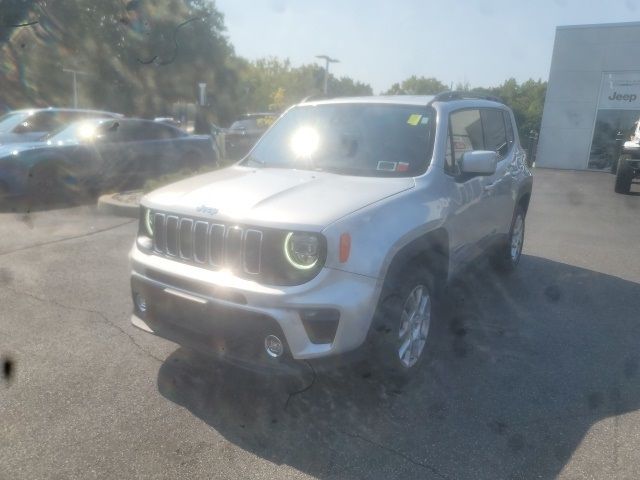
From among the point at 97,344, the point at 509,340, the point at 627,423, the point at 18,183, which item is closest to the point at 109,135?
the point at 18,183

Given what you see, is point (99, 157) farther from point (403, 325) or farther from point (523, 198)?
point (403, 325)

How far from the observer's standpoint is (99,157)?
386 inches

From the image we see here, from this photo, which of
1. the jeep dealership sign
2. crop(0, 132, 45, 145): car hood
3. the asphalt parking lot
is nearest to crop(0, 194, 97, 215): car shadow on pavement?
crop(0, 132, 45, 145): car hood

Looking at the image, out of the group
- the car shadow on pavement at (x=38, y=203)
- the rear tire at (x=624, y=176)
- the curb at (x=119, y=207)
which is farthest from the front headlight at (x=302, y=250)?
the rear tire at (x=624, y=176)

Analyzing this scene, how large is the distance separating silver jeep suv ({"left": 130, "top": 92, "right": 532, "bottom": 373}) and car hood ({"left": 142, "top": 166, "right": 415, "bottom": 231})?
1 cm

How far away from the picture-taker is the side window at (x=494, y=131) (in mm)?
4988

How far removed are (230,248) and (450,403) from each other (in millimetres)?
1621

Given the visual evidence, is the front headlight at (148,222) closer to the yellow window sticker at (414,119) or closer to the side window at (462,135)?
the yellow window sticker at (414,119)

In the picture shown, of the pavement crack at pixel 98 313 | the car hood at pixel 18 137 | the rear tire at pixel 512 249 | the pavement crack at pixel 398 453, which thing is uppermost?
the car hood at pixel 18 137

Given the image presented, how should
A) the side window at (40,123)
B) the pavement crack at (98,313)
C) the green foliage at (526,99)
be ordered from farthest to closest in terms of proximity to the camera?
the green foliage at (526,99), the side window at (40,123), the pavement crack at (98,313)

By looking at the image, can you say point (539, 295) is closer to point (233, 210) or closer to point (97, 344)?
point (233, 210)

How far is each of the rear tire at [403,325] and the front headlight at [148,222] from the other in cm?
161

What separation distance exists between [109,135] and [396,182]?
26.7 ft

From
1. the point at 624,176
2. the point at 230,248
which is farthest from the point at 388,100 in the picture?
the point at 624,176
